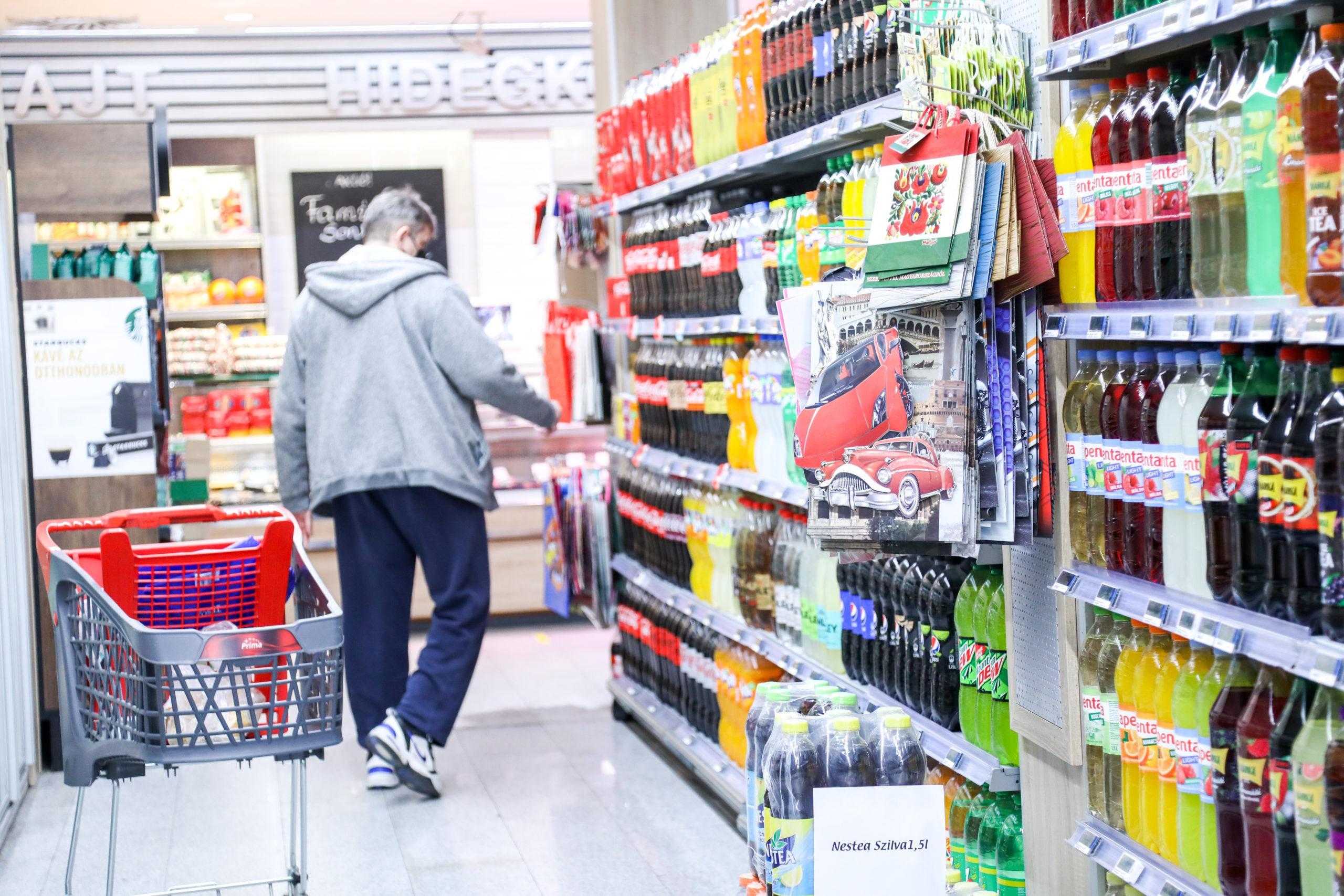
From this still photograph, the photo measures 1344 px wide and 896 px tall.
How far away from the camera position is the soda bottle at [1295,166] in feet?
6.56

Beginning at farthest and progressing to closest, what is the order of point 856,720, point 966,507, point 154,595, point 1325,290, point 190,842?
point 190,842
point 154,595
point 966,507
point 856,720
point 1325,290

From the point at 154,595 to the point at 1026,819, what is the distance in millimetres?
2086

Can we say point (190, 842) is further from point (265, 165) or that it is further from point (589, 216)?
point (265, 165)

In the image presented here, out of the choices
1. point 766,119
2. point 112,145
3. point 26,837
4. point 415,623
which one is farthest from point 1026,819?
point 415,623

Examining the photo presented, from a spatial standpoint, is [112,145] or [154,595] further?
[112,145]

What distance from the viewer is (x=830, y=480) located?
273cm

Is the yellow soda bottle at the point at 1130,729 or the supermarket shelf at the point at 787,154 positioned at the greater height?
the supermarket shelf at the point at 787,154

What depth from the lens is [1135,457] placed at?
8.03 ft

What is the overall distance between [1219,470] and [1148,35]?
69 cm

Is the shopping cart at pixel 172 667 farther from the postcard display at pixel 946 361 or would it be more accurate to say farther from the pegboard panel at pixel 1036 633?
the pegboard panel at pixel 1036 633

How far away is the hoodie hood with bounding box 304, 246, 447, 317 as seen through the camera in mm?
4965

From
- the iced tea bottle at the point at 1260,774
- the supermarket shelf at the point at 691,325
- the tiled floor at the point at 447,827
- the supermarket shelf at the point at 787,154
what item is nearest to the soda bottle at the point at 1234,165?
the iced tea bottle at the point at 1260,774

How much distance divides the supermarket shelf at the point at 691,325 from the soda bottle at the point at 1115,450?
1.17 meters

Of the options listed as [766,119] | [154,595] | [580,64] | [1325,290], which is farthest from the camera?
[580,64]
